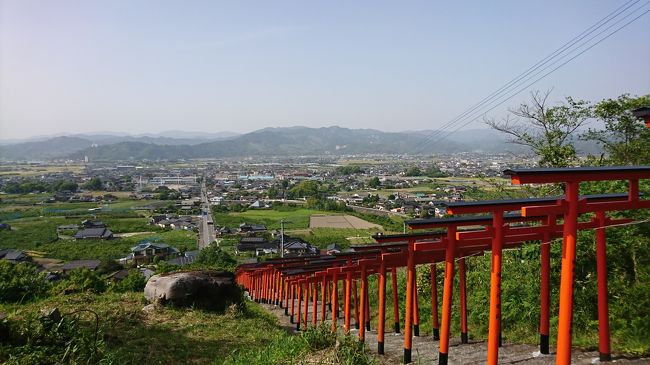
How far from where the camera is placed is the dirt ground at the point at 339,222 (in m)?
51.8

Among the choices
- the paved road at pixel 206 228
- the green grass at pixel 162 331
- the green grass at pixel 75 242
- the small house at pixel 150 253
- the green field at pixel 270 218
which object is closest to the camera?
the green grass at pixel 162 331

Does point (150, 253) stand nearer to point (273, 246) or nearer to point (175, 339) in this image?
point (273, 246)

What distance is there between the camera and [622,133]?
15078mm

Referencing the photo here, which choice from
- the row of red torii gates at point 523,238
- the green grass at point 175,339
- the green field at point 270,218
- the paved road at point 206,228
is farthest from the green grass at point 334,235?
the row of red torii gates at point 523,238

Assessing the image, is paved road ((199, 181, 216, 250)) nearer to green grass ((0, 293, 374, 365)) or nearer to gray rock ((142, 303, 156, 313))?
gray rock ((142, 303, 156, 313))

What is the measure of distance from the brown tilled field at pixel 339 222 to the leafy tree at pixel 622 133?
114 ft

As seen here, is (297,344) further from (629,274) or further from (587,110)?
(587,110)

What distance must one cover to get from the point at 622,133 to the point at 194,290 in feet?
45.8

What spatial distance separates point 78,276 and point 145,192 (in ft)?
286

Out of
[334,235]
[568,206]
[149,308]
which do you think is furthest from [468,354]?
[334,235]

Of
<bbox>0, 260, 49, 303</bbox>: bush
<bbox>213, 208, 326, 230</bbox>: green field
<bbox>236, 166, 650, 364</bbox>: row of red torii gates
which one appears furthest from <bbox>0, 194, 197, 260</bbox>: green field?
<bbox>236, 166, 650, 364</bbox>: row of red torii gates

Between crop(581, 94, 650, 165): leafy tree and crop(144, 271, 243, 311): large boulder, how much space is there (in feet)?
38.9

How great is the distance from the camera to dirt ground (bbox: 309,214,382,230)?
170 feet

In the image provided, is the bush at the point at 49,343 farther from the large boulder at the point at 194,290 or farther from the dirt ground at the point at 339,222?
the dirt ground at the point at 339,222
